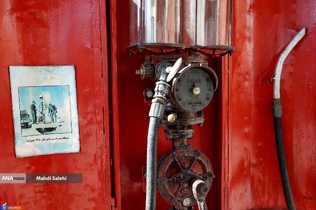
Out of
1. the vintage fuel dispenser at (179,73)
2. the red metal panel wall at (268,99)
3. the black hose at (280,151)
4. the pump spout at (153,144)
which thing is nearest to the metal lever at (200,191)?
the vintage fuel dispenser at (179,73)

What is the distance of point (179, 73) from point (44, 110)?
0.43m

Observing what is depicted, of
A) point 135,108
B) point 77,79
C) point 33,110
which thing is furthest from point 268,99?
point 33,110

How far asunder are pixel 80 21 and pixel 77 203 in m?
0.59

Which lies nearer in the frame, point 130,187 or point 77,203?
point 77,203

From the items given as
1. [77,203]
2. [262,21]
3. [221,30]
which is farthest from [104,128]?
[262,21]

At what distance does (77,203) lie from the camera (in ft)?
2.90

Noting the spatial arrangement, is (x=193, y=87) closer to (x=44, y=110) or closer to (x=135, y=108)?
(x=135, y=108)

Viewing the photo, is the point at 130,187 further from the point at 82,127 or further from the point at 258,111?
the point at 258,111

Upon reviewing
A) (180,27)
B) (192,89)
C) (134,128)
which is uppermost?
(180,27)

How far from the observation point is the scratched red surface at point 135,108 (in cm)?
83

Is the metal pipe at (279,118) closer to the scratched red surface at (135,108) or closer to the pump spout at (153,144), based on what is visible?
the scratched red surface at (135,108)

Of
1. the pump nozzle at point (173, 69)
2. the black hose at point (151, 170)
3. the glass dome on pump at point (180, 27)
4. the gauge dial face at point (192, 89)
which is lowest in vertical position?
the black hose at point (151, 170)

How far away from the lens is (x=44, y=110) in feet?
2.77

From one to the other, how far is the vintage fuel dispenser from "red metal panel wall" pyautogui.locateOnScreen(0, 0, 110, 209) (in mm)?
140
